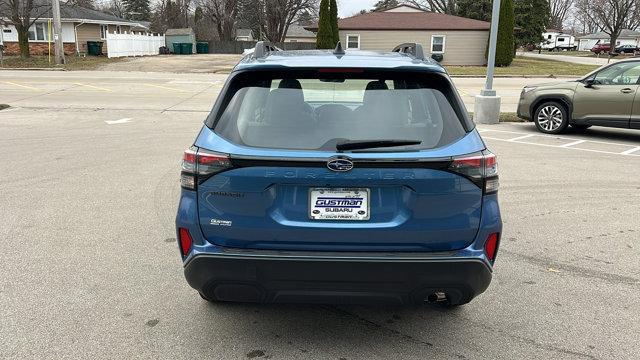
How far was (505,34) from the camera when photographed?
3572 cm

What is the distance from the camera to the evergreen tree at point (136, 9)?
94375mm

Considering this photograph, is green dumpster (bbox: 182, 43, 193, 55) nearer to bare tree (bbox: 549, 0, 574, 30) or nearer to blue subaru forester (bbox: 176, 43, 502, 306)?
blue subaru forester (bbox: 176, 43, 502, 306)

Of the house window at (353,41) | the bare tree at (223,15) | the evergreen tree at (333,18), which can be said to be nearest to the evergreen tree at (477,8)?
the house window at (353,41)

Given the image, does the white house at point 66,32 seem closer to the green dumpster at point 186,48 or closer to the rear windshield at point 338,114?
the green dumpster at point 186,48

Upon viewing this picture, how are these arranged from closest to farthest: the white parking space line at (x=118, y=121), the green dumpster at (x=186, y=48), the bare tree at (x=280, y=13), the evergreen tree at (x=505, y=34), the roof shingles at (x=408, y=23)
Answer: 1. the white parking space line at (x=118, y=121)
2. the evergreen tree at (x=505, y=34)
3. the roof shingles at (x=408, y=23)
4. the green dumpster at (x=186, y=48)
5. the bare tree at (x=280, y=13)

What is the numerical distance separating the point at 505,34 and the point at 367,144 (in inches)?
1421

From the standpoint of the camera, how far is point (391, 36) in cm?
3966

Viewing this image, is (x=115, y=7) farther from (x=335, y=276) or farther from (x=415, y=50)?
(x=335, y=276)

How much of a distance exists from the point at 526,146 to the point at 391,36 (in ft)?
101

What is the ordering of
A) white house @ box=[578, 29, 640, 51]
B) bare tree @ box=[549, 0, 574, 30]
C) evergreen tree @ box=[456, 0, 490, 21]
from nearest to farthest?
1. evergreen tree @ box=[456, 0, 490, 21]
2. white house @ box=[578, 29, 640, 51]
3. bare tree @ box=[549, 0, 574, 30]

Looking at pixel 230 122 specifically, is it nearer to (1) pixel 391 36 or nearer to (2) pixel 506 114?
(2) pixel 506 114

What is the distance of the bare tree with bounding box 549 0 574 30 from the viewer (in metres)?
114

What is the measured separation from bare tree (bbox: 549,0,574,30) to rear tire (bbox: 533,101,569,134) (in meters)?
114

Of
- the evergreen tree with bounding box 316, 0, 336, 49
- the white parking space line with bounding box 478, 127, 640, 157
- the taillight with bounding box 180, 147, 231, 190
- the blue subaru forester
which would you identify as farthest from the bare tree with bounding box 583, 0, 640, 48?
the taillight with bounding box 180, 147, 231, 190
